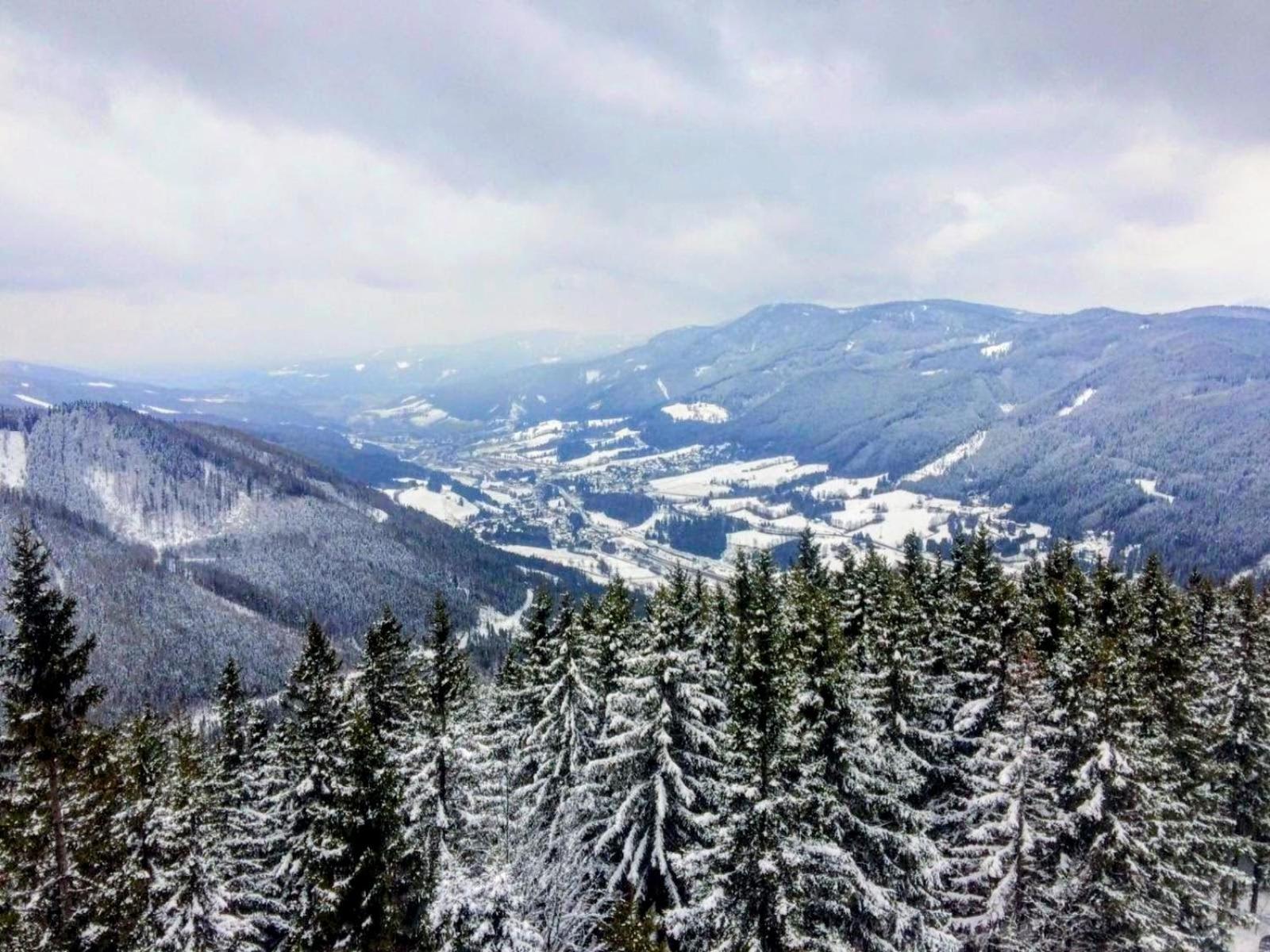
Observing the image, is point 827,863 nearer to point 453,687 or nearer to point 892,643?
point 892,643

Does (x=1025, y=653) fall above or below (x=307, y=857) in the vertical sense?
above

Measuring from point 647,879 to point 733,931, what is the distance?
20.9 ft

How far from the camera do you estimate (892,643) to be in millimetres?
26266

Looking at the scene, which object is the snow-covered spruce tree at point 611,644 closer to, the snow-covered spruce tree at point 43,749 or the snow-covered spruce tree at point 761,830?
the snow-covered spruce tree at point 761,830

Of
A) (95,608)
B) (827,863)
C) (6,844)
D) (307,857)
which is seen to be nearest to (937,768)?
(827,863)

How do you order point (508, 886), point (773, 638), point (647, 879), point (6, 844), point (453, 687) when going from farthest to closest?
1. point (453, 687)
2. point (647, 879)
3. point (773, 638)
4. point (6, 844)
5. point (508, 886)

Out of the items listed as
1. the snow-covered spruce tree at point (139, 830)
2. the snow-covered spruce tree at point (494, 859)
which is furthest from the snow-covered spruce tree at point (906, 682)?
the snow-covered spruce tree at point (139, 830)

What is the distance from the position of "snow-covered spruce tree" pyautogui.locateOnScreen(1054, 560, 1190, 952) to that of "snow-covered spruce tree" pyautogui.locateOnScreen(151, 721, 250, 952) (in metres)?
30.5

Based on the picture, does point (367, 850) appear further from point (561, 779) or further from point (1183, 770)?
point (1183, 770)

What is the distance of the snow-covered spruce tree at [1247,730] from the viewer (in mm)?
40562

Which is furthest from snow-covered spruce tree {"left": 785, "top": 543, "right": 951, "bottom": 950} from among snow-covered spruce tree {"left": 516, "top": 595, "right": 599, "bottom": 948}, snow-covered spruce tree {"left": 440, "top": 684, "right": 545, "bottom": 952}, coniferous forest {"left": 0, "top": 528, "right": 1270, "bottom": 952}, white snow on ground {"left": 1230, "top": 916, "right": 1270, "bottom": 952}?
white snow on ground {"left": 1230, "top": 916, "right": 1270, "bottom": 952}

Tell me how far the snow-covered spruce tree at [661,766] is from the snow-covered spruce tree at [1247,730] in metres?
33.2

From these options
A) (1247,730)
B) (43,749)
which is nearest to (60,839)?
(43,749)

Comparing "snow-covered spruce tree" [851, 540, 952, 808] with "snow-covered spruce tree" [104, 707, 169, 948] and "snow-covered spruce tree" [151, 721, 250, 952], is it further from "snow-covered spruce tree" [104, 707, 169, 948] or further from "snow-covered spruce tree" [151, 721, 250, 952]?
"snow-covered spruce tree" [104, 707, 169, 948]
